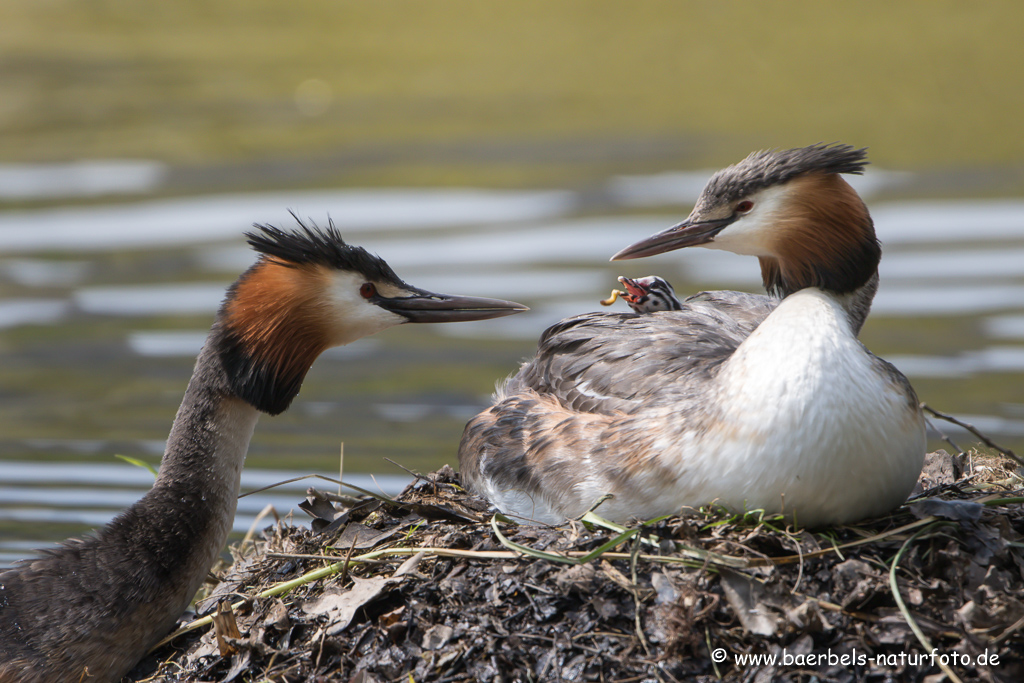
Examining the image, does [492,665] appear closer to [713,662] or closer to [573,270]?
[713,662]

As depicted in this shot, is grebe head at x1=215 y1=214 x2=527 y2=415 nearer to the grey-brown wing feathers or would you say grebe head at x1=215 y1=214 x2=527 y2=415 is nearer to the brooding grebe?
the grey-brown wing feathers

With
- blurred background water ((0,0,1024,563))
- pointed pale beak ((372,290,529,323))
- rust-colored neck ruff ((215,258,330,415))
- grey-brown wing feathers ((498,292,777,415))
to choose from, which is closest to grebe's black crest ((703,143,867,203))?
grey-brown wing feathers ((498,292,777,415))

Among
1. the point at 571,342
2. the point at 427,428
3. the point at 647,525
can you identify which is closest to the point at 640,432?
the point at 647,525

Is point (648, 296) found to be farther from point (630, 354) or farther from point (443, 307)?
point (443, 307)

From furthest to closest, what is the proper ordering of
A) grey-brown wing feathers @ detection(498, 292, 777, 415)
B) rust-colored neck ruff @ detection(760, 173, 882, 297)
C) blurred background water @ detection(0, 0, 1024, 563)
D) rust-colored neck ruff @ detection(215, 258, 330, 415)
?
blurred background water @ detection(0, 0, 1024, 563), rust-colored neck ruff @ detection(215, 258, 330, 415), grey-brown wing feathers @ detection(498, 292, 777, 415), rust-colored neck ruff @ detection(760, 173, 882, 297)

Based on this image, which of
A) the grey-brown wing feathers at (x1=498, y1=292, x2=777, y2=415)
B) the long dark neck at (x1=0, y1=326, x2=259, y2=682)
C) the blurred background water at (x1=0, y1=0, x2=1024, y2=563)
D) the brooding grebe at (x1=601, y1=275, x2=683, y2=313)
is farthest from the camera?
the blurred background water at (x1=0, y1=0, x2=1024, y2=563)

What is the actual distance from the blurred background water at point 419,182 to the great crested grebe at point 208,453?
181cm

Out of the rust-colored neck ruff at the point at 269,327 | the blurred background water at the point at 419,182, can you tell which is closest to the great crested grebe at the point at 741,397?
the rust-colored neck ruff at the point at 269,327

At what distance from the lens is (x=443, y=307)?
5031 mm

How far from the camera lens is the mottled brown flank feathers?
432 centimetres

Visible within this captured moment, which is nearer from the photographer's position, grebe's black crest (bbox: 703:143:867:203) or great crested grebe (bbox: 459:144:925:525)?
great crested grebe (bbox: 459:144:925:525)

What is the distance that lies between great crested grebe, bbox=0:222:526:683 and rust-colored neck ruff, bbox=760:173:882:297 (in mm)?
1199

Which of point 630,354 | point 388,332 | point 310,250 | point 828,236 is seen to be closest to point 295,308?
point 310,250

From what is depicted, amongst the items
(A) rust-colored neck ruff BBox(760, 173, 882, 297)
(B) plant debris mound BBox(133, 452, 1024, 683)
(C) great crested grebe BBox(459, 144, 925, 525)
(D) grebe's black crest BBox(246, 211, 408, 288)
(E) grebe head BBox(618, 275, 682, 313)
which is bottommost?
(B) plant debris mound BBox(133, 452, 1024, 683)
